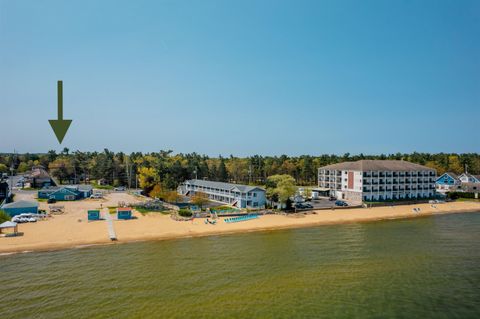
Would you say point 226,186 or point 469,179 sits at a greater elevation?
point 469,179

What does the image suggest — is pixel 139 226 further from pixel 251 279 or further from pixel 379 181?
pixel 379 181

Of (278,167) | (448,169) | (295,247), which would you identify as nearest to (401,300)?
(295,247)

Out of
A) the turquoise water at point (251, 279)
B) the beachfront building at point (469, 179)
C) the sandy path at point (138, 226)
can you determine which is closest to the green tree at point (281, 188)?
the sandy path at point (138, 226)

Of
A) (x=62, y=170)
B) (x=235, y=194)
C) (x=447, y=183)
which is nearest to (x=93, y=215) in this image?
(x=235, y=194)

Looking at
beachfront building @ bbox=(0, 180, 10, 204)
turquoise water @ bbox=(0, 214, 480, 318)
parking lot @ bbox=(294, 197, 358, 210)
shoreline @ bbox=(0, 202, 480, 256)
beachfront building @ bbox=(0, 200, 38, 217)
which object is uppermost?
beachfront building @ bbox=(0, 180, 10, 204)

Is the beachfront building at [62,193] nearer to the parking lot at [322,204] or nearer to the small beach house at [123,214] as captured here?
the small beach house at [123,214]

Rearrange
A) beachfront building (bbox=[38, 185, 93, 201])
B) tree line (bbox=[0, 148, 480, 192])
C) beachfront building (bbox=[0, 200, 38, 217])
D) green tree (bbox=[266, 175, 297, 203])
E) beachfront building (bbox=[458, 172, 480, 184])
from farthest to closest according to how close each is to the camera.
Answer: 1. tree line (bbox=[0, 148, 480, 192])
2. beachfront building (bbox=[458, 172, 480, 184])
3. beachfront building (bbox=[38, 185, 93, 201])
4. green tree (bbox=[266, 175, 297, 203])
5. beachfront building (bbox=[0, 200, 38, 217])

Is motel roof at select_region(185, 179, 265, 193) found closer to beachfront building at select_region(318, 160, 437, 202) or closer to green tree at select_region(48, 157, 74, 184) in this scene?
beachfront building at select_region(318, 160, 437, 202)

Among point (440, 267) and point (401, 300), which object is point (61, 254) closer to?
point (401, 300)

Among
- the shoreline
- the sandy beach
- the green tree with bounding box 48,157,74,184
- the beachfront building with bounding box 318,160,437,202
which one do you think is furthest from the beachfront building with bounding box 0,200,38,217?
the beachfront building with bounding box 318,160,437,202
